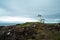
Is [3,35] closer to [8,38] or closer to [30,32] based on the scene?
[8,38]

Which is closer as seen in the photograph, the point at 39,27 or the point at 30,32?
the point at 30,32

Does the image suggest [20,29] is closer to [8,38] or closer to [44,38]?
[8,38]

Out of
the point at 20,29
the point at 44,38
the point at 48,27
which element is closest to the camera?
the point at 44,38

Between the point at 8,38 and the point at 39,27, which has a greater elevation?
the point at 39,27

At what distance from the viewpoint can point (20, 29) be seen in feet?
84.6

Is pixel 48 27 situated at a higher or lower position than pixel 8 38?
higher

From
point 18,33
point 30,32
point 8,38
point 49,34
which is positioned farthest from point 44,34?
point 8,38

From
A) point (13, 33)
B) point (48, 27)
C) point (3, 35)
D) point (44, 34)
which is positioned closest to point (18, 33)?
point (13, 33)

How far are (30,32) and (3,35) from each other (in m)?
4.65

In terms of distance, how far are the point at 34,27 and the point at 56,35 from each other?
4.60 m

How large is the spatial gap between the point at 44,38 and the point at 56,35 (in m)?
2.23

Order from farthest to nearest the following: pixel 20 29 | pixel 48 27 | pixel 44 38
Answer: pixel 48 27
pixel 20 29
pixel 44 38

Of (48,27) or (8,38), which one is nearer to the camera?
(8,38)

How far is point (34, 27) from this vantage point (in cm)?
2703
